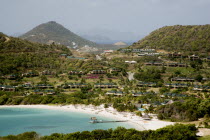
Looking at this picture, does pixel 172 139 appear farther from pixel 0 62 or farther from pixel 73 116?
pixel 0 62

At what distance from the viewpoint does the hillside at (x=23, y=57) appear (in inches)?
2729

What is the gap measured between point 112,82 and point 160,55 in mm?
32271

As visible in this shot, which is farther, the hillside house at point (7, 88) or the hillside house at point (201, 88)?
the hillside house at point (7, 88)

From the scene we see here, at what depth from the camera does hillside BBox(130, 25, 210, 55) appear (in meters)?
88.4

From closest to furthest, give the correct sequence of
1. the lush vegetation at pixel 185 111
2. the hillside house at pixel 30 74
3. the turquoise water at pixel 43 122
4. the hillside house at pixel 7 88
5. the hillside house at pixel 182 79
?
the turquoise water at pixel 43 122, the lush vegetation at pixel 185 111, the hillside house at pixel 7 88, the hillside house at pixel 182 79, the hillside house at pixel 30 74

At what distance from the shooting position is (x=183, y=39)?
324 ft

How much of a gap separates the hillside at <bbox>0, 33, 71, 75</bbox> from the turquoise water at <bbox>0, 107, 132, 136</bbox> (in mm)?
28066

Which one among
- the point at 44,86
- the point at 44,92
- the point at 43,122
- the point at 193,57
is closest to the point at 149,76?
the point at 193,57

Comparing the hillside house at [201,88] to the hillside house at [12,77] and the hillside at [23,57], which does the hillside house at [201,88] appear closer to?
the hillside at [23,57]

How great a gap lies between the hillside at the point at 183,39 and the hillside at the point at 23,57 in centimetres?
4594

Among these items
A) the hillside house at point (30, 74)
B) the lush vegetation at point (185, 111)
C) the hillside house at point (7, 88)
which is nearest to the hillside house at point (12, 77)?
the hillside house at point (30, 74)

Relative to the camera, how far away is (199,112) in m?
35.7

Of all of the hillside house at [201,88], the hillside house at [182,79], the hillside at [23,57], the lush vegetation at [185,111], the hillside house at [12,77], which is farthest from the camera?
the hillside at [23,57]

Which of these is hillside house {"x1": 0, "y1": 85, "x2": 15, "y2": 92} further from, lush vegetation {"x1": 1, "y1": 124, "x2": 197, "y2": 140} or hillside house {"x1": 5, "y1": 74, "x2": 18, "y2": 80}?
lush vegetation {"x1": 1, "y1": 124, "x2": 197, "y2": 140}
